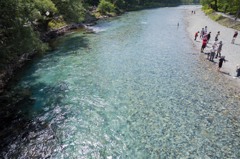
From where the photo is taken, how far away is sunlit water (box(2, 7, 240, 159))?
1702 cm

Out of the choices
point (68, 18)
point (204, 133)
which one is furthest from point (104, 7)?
point (204, 133)

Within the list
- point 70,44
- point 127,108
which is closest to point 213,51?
point 127,108

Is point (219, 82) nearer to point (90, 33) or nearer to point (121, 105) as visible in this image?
point (121, 105)

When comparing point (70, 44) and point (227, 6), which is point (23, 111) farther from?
point (227, 6)

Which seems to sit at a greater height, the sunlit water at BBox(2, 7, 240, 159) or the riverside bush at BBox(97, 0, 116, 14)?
the riverside bush at BBox(97, 0, 116, 14)

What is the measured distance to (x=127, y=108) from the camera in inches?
888

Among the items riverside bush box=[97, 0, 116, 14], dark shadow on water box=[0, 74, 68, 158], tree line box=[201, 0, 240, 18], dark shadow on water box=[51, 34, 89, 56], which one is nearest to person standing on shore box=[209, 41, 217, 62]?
dark shadow on water box=[51, 34, 89, 56]

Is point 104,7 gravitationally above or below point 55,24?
above

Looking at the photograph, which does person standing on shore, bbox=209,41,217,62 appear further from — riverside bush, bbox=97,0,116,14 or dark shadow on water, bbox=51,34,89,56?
riverside bush, bbox=97,0,116,14

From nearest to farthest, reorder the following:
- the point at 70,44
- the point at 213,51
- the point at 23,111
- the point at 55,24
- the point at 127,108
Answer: the point at 23,111, the point at 127,108, the point at 213,51, the point at 70,44, the point at 55,24

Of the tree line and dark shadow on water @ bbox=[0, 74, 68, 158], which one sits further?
the tree line

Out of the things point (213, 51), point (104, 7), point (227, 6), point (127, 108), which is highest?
point (104, 7)

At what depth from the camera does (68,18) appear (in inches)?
2015

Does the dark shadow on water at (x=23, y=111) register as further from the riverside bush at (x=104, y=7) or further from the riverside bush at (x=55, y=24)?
the riverside bush at (x=104, y=7)
